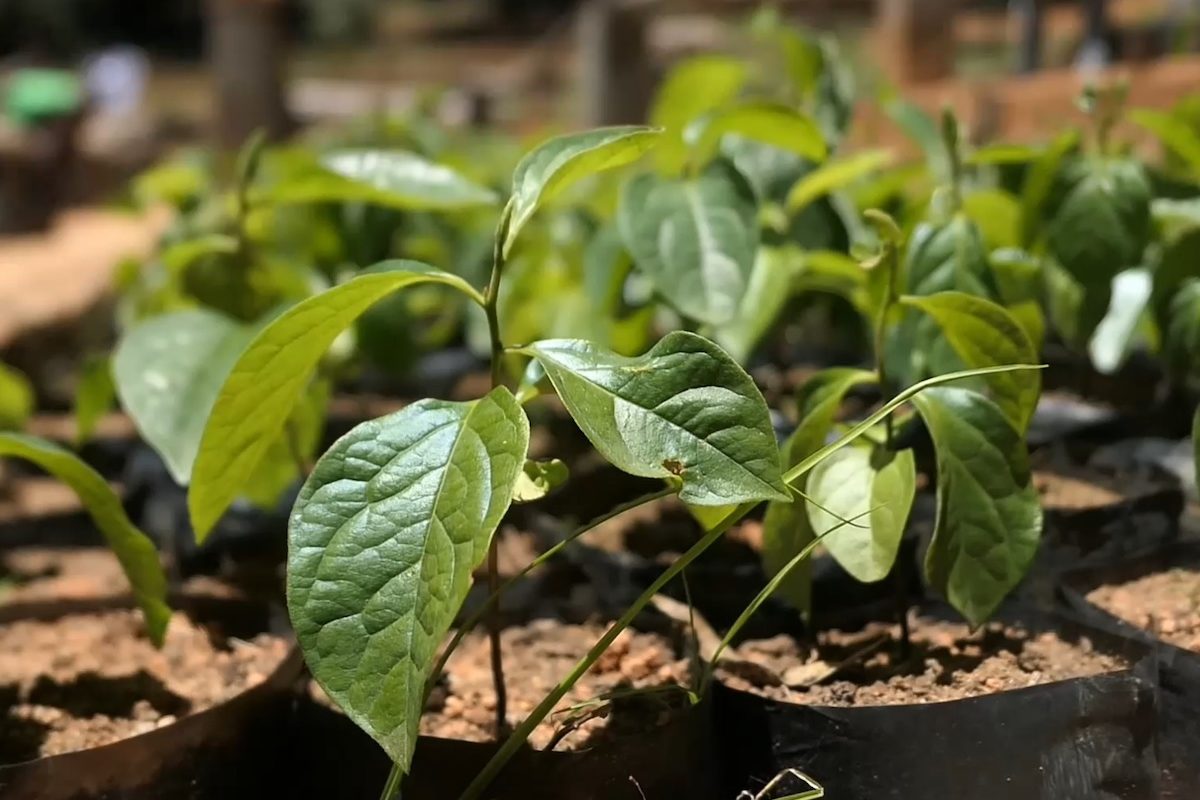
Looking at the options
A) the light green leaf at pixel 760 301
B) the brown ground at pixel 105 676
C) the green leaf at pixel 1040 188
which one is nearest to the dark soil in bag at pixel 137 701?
the brown ground at pixel 105 676

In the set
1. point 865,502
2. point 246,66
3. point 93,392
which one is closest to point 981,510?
point 865,502

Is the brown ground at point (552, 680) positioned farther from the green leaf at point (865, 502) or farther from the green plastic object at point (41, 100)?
the green plastic object at point (41, 100)

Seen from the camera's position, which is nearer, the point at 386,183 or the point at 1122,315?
the point at 386,183

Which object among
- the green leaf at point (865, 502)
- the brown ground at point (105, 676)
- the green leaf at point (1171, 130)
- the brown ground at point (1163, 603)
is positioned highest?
the green leaf at point (1171, 130)

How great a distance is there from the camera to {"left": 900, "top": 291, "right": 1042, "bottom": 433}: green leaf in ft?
1.69

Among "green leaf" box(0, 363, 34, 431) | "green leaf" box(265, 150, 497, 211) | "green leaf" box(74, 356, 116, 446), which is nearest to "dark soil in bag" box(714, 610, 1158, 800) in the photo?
"green leaf" box(265, 150, 497, 211)

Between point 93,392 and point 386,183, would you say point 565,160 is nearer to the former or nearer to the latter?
point 386,183

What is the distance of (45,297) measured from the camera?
1.75 metres

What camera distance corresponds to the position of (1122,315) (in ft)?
2.61

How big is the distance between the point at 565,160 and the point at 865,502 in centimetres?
21

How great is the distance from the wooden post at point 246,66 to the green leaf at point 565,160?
2227 mm

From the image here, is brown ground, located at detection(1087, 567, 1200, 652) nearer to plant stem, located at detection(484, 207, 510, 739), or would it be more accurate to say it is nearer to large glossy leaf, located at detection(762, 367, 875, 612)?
large glossy leaf, located at detection(762, 367, 875, 612)

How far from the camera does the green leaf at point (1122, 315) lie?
79 cm

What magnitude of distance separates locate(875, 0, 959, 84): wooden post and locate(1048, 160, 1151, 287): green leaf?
Answer: 5.06 ft
